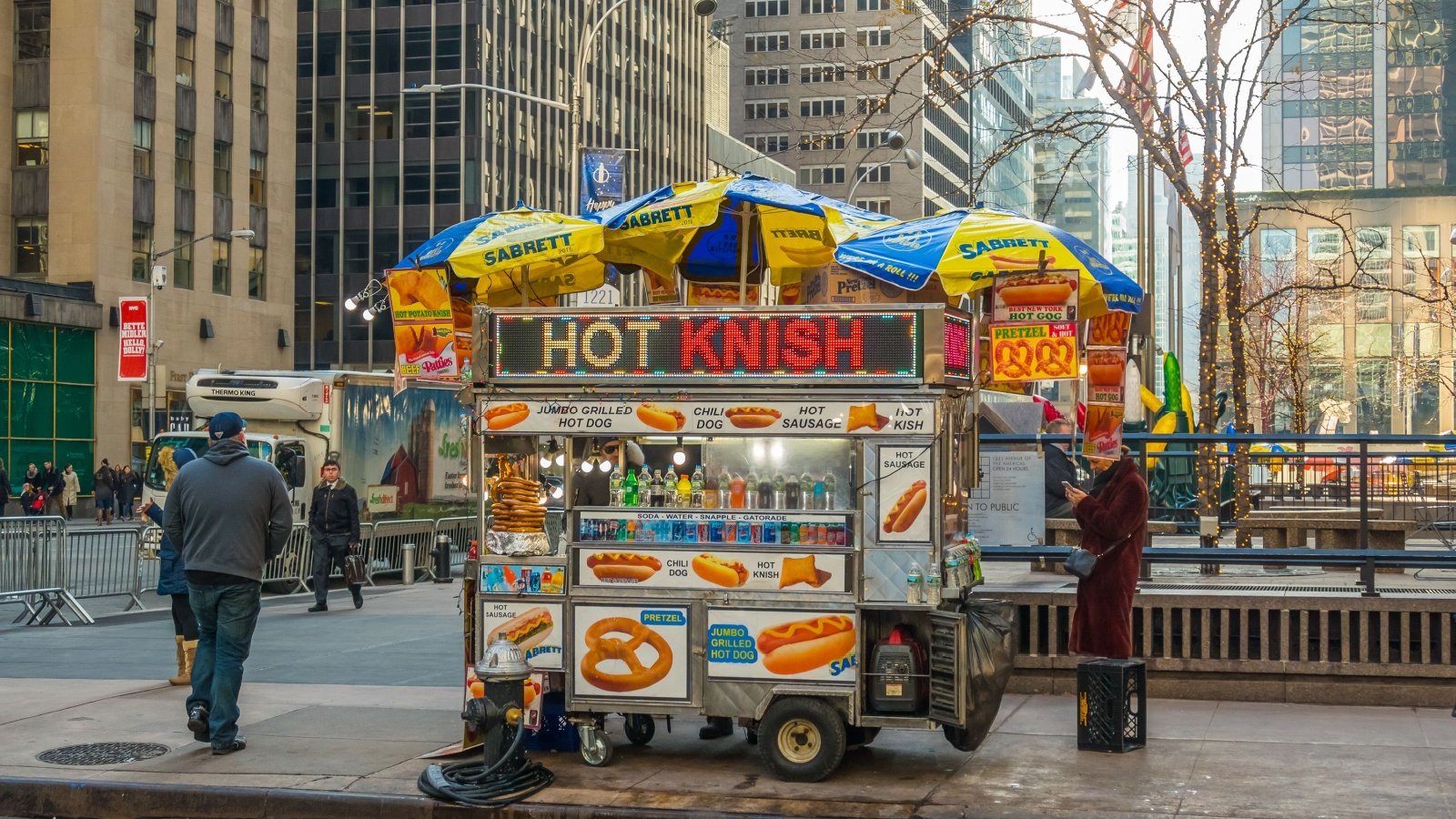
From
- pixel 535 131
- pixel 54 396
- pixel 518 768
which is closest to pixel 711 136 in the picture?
pixel 535 131

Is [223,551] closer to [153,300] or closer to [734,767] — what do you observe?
[734,767]

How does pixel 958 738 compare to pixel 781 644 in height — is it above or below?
below

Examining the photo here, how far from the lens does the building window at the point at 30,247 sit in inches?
2010

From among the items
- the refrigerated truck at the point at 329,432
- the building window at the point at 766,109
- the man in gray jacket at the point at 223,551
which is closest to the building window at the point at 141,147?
the refrigerated truck at the point at 329,432

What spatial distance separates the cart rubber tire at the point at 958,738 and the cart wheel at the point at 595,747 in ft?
6.23

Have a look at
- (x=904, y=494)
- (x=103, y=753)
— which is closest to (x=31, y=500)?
(x=103, y=753)

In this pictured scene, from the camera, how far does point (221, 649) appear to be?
9.65 meters

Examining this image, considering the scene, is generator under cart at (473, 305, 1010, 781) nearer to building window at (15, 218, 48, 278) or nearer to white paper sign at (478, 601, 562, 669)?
white paper sign at (478, 601, 562, 669)

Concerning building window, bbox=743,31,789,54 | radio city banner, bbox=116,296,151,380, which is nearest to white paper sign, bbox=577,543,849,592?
radio city banner, bbox=116,296,151,380

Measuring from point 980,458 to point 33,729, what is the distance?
21.9 feet

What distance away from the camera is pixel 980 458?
11.7 metres

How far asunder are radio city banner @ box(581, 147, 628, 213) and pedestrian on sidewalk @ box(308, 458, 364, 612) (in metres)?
4.77

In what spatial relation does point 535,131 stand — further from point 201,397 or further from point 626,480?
point 626,480

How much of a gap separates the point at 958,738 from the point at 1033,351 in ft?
8.58
